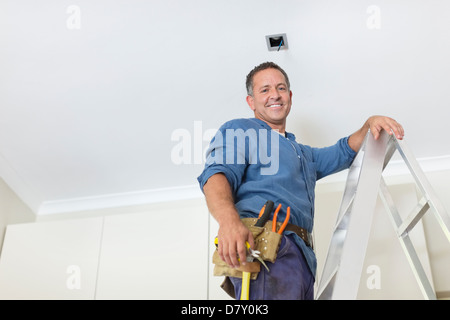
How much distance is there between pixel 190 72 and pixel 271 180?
1.07 metres

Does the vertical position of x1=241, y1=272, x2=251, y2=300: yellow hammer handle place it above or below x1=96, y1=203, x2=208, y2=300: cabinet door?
below

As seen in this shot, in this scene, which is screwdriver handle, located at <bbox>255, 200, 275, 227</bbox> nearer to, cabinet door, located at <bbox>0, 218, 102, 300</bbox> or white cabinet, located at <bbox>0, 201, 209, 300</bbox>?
white cabinet, located at <bbox>0, 201, 209, 300</bbox>

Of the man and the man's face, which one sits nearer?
the man

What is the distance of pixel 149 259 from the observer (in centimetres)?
238

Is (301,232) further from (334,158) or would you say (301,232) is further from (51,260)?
(51,260)

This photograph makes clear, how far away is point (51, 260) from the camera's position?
2.58 metres

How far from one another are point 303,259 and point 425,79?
1.29 m

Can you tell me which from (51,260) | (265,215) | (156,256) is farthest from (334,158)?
(51,260)

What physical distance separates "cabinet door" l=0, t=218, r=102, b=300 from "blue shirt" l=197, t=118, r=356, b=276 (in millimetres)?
1426

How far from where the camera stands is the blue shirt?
126 cm

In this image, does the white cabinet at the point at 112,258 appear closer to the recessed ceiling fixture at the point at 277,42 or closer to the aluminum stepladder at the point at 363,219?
the recessed ceiling fixture at the point at 277,42

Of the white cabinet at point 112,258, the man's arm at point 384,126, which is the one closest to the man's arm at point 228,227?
the man's arm at point 384,126

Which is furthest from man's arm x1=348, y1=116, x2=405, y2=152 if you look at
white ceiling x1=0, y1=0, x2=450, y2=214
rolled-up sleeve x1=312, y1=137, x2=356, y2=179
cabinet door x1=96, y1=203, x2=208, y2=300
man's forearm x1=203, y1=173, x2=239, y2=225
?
cabinet door x1=96, y1=203, x2=208, y2=300
